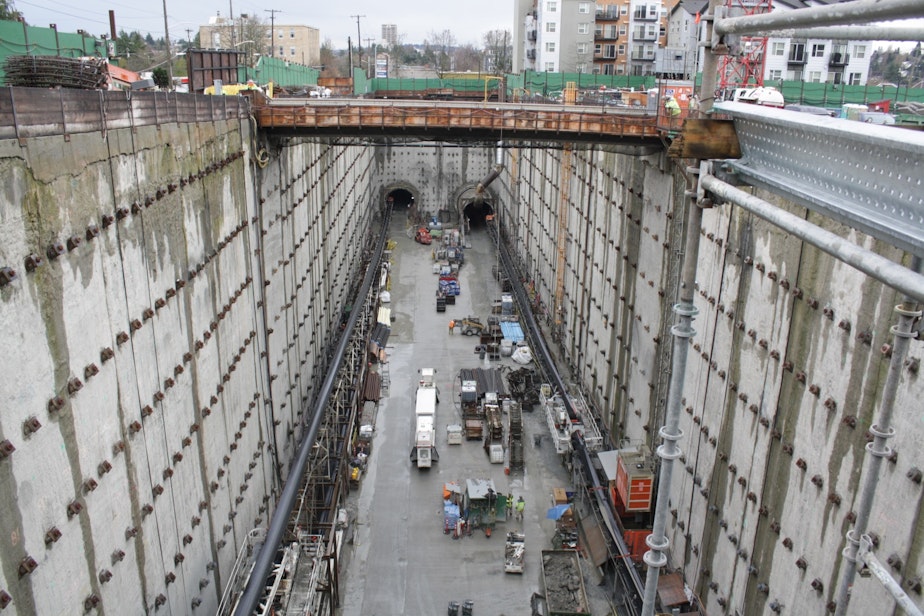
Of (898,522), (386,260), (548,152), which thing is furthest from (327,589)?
(386,260)

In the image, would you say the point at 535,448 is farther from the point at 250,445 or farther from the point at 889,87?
the point at 889,87

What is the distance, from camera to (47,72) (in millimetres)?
14664

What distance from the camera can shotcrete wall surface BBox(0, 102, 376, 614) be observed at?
30.8ft

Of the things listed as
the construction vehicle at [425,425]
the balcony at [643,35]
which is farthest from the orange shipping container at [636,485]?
the balcony at [643,35]

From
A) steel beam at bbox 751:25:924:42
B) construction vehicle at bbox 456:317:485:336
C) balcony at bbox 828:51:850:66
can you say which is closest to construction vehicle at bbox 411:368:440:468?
construction vehicle at bbox 456:317:485:336

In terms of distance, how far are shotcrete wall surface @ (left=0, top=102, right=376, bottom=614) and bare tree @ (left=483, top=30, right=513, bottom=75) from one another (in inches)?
3935

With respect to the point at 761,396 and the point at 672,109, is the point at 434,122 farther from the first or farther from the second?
the point at 761,396

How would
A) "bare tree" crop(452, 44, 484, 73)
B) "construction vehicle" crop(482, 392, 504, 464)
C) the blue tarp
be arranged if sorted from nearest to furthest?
the blue tarp → "construction vehicle" crop(482, 392, 504, 464) → "bare tree" crop(452, 44, 484, 73)

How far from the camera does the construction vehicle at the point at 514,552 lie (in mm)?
20469

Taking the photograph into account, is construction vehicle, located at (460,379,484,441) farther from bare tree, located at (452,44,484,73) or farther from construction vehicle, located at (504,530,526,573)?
bare tree, located at (452,44,484,73)

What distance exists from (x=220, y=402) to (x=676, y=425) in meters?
11.8

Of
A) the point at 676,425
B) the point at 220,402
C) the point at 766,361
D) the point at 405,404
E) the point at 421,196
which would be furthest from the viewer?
the point at 421,196

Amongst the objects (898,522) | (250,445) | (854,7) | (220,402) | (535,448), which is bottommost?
(535,448)

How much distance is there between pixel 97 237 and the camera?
36.9ft
